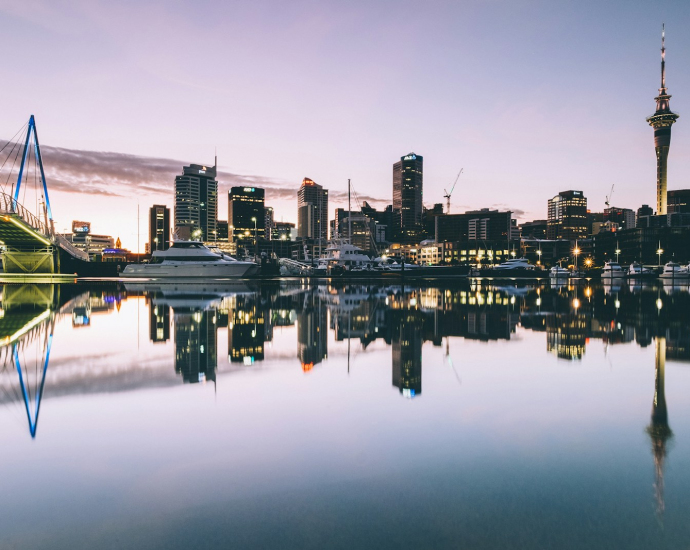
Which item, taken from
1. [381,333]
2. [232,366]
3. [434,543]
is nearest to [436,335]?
[381,333]

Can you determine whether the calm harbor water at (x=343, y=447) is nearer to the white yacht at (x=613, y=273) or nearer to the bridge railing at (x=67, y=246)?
the bridge railing at (x=67, y=246)

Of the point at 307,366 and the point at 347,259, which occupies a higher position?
the point at 347,259

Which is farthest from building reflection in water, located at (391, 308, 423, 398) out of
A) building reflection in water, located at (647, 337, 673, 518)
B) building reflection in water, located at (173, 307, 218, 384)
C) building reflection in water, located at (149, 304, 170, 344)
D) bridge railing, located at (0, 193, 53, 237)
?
bridge railing, located at (0, 193, 53, 237)

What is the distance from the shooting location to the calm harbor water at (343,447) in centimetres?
366

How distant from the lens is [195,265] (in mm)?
69812

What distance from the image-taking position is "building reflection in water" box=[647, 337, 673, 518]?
4328 millimetres

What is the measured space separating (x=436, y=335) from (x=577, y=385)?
20.3ft

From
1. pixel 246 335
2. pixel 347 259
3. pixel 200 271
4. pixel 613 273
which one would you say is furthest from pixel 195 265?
pixel 613 273

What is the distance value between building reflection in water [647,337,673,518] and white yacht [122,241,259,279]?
218 feet

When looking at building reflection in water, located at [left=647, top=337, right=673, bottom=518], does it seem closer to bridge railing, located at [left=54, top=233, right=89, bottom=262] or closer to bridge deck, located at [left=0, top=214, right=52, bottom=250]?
bridge deck, located at [left=0, top=214, right=52, bottom=250]

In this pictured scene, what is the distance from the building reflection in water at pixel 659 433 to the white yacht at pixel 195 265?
66295 mm

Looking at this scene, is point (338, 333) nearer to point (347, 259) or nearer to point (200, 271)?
point (200, 271)

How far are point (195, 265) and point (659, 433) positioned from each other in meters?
70.0

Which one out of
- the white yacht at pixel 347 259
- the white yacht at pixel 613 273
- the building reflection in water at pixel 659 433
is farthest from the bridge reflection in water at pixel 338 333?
the white yacht at pixel 613 273
